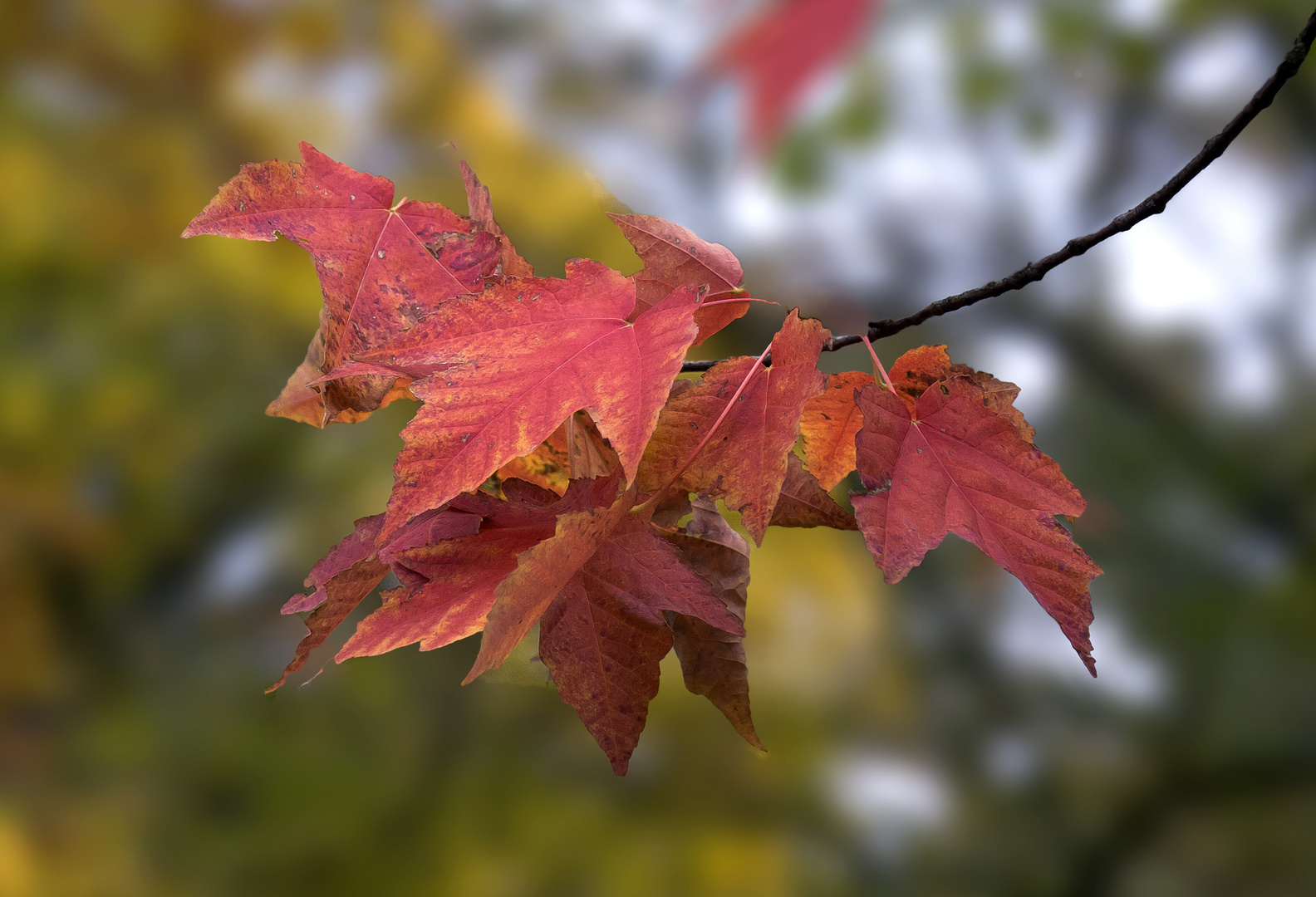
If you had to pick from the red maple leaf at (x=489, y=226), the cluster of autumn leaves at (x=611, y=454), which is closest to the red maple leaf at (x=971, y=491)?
the cluster of autumn leaves at (x=611, y=454)

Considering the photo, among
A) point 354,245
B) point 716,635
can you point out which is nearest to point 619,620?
point 716,635

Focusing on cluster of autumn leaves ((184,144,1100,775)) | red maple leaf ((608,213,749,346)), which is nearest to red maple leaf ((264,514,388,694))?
cluster of autumn leaves ((184,144,1100,775))

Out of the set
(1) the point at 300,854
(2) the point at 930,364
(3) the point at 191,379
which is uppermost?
(3) the point at 191,379

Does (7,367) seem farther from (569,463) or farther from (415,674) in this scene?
(569,463)

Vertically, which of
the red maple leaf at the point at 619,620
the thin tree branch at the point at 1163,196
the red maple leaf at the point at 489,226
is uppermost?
the thin tree branch at the point at 1163,196

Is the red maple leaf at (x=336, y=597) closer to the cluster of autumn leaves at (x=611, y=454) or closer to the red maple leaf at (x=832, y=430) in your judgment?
the cluster of autumn leaves at (x=611, y=454)

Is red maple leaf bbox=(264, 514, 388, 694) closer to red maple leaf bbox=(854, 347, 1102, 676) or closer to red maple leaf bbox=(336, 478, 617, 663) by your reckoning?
red maple leaf bbox=(336, 478, 617, 663)

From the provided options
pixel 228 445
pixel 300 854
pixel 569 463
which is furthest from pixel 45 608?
pixel 569 463

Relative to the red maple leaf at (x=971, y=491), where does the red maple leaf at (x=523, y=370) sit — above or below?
below

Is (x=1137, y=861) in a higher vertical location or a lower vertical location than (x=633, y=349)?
higher
